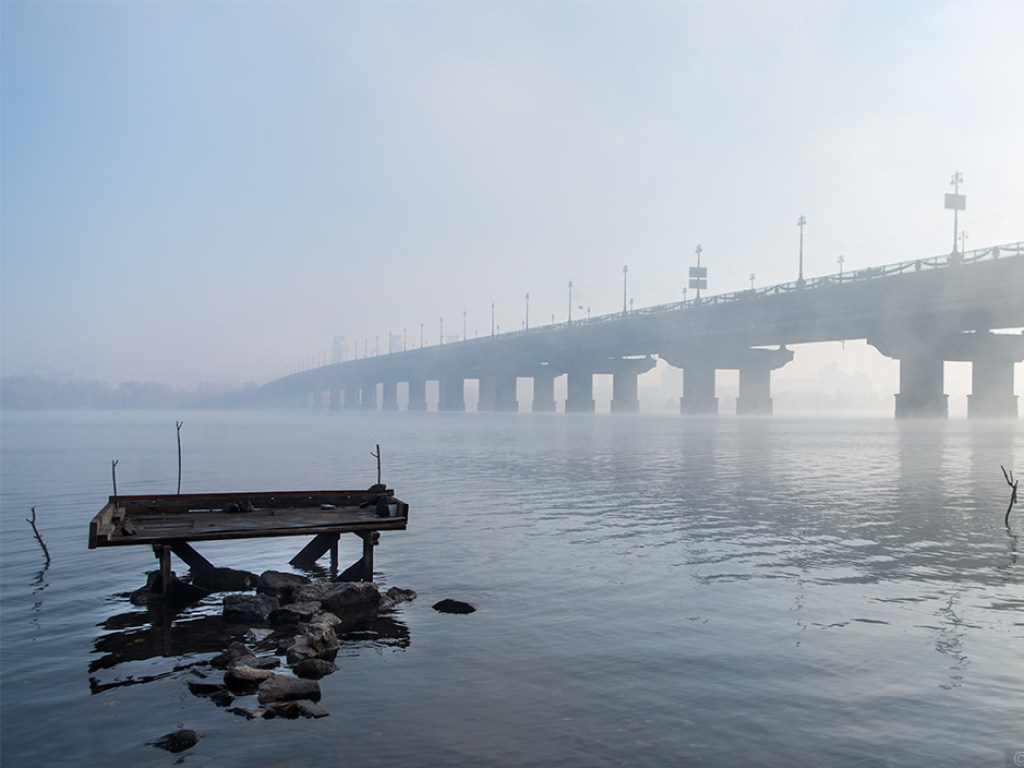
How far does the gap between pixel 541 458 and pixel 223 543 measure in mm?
31684

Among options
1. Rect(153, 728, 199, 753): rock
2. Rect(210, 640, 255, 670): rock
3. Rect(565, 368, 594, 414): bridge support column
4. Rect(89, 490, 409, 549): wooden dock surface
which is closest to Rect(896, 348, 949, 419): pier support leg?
Rect(565, 368, 594, 414): bridge support column

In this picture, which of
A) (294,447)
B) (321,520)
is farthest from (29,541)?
(294,447)

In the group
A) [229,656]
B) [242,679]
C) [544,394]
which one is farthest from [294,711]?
[544,394]

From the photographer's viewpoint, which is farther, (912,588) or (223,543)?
(223,543)

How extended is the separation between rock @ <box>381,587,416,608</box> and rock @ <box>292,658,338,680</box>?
11.7ft

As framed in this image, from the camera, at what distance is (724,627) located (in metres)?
12.5

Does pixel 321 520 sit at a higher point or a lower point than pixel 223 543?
higher

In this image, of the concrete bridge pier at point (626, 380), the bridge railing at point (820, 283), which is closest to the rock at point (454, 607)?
the bridge railing at point (820, 283)

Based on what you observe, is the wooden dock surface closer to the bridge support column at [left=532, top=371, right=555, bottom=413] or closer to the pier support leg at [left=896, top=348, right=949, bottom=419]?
the pier support leg at [left=896, top=348, right=949, bottom=419]

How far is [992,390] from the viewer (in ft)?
350

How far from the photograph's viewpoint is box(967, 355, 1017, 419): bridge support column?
103625 mm

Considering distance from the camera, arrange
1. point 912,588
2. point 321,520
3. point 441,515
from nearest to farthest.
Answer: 1. point 912,588
2. point 321,520
3. point 441,515

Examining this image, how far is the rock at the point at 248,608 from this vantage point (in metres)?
13.4

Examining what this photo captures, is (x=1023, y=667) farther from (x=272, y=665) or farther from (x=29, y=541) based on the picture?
(x=29, y=541)
